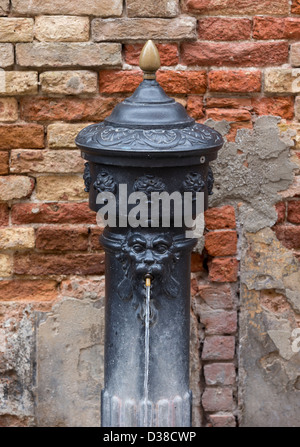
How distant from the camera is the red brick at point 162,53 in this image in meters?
3.31

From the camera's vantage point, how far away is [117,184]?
2.55 metres

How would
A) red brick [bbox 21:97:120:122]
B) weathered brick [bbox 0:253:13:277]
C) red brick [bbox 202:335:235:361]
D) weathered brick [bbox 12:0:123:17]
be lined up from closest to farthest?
weathered brick [bbox 12:0:123:17] < red brick [bbox 21:97:120:122] < weathered brick [bbox 0:253:13:277] < red brick [bbox 202:335:235:361]

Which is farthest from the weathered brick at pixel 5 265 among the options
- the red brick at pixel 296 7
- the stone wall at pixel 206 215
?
the red brick at pixel 296 7

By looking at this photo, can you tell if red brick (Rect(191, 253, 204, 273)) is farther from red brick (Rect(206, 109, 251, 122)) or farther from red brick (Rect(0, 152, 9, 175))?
red brick (Rect(0, 152, 9, 175))

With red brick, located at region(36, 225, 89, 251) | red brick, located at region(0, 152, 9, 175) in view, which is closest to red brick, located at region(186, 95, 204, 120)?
red brick, located at region(36, 225, 89, 251)

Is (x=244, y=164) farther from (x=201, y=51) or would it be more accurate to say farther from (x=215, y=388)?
(x=215, y=388)

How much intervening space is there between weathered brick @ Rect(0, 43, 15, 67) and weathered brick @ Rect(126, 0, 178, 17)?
→ 0.54 meters

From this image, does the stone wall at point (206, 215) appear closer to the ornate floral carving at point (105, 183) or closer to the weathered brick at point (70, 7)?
the weathered brick at point (70, 7)

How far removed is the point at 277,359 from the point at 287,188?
83 cm

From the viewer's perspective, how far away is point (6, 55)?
3.26 metres

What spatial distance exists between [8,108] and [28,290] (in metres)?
0.84

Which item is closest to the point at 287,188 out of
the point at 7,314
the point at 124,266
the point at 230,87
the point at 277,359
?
the point at 230,87

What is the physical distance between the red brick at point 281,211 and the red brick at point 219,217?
21 cm

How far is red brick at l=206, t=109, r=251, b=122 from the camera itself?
337cm
